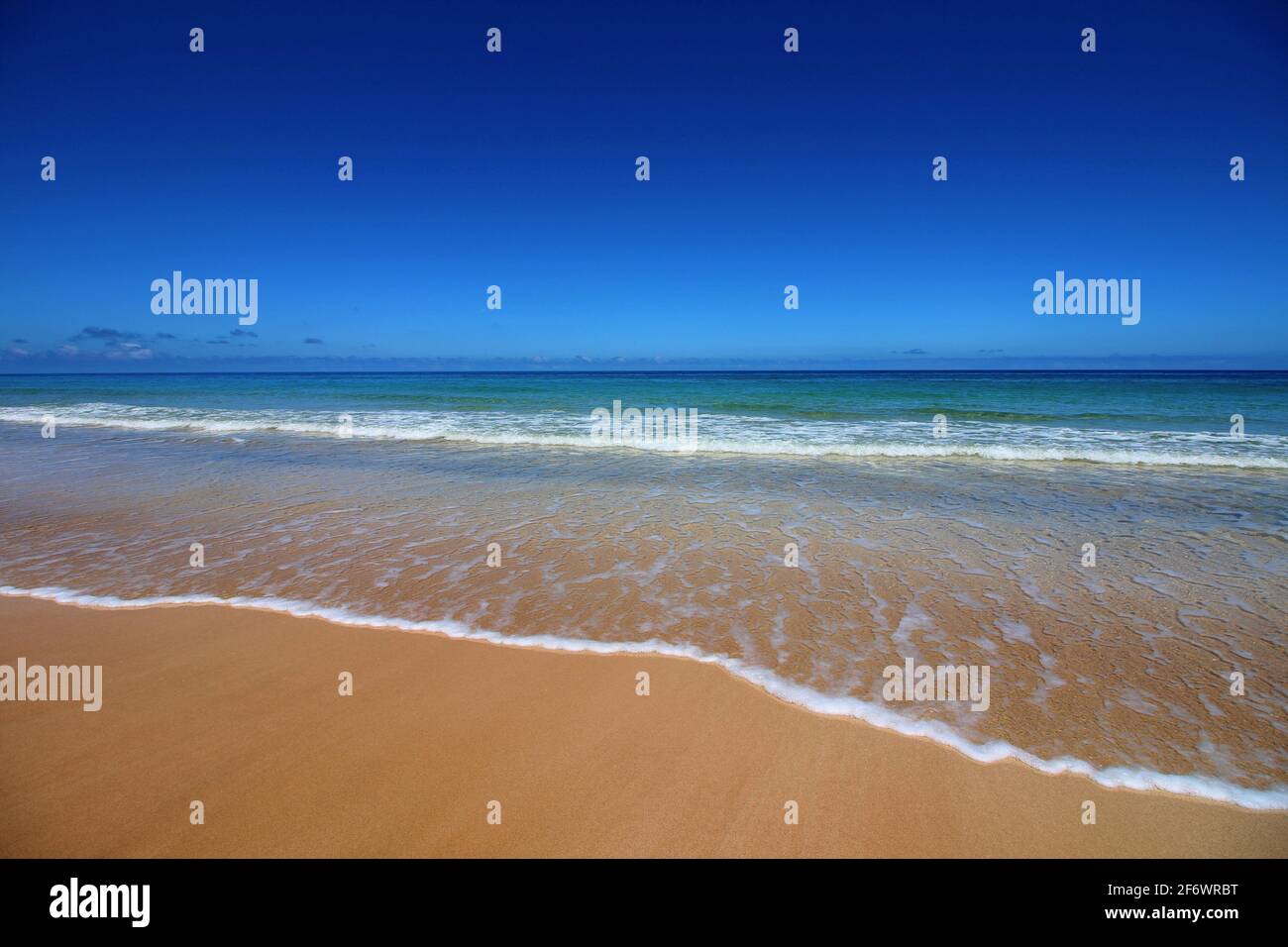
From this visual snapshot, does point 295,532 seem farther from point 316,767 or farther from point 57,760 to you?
point 316,767

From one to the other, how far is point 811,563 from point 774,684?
2512 mm

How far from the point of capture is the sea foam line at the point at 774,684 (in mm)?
2732

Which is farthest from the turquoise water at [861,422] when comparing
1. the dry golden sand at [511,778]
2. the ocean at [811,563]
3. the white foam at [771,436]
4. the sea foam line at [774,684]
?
the dry golden sand at [511,778]

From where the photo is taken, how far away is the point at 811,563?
233 inches

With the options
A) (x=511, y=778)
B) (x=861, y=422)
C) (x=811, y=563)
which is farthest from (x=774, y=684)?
(x=861, y=422)

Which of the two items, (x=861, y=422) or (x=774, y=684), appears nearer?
(x=774, y=684)

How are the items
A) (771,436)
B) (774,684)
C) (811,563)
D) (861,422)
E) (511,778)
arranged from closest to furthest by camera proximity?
(511,778) → (774,684) → (811,563) → (771,436) → (861,422)

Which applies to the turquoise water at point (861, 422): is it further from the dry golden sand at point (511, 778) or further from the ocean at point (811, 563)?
the dry golden sand at point (511, 778)

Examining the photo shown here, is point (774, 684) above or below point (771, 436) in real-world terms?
below

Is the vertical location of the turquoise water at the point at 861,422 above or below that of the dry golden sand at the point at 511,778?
above

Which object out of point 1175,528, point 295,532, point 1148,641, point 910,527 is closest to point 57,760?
point 295,532

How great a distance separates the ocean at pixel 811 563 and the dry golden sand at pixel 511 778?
0.30 meters

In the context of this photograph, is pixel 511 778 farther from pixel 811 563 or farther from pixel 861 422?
pixel 861 422

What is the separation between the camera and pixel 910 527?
7.12 meters
